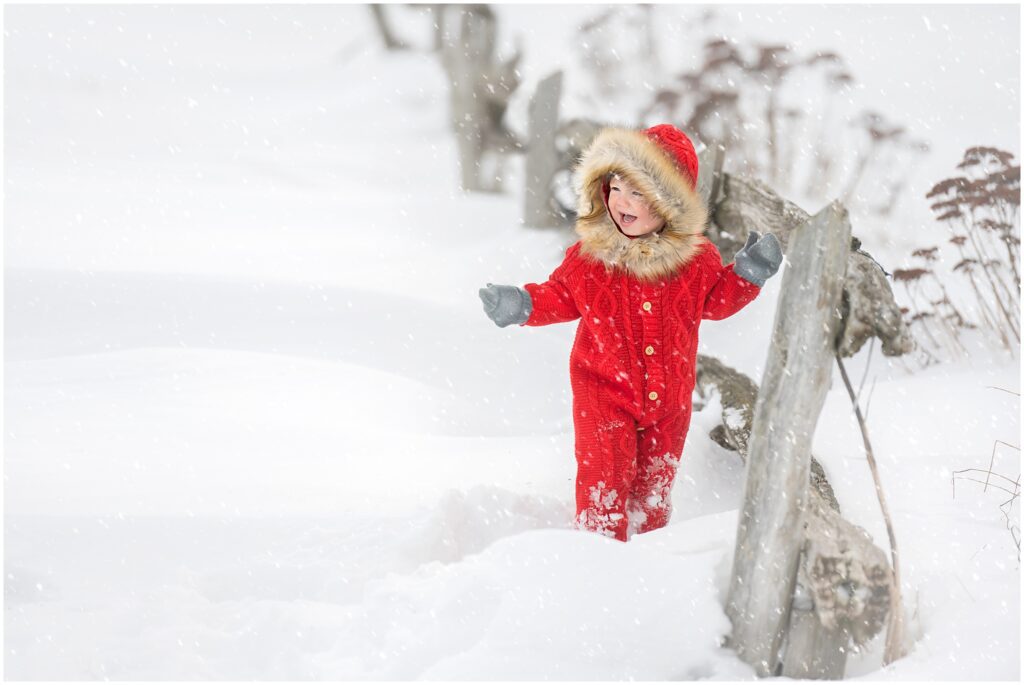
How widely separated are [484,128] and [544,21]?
6.67 m

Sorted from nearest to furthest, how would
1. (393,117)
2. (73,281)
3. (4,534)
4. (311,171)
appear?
(4,534)
(73,281)
(311,171)
(393,117)

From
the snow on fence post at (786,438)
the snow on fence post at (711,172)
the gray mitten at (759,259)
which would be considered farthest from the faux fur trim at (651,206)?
the snow on fence post at (711,172)

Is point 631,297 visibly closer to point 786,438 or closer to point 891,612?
point 786,438

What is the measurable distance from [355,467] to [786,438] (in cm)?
185

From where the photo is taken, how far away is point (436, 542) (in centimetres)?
272

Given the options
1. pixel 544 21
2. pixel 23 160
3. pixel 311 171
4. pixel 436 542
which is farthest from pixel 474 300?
pixel 544 21

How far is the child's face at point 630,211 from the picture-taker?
A: 249 cm

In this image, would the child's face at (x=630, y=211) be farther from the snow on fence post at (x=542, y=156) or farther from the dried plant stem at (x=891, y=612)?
the snow on fence post at (x=542, y=156)

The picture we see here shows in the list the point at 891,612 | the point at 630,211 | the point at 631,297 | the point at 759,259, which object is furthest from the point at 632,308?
the point at 891,612

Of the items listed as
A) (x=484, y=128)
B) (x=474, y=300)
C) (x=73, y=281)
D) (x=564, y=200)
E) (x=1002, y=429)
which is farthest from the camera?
(x=484, y=128)

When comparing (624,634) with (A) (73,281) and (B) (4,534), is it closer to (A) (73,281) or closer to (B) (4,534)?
(B) (4,534)

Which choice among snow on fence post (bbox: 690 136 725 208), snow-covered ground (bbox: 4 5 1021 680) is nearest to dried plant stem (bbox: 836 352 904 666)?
snow-covered ground (bbox: 4 5 1021 680)

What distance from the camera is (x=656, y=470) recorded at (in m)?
2.84

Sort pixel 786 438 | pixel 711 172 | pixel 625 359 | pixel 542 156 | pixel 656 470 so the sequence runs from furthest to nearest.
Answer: pixel 542 156
pixel 711 172
pixel 656 470
pixel 625 359
pixel 786 438
